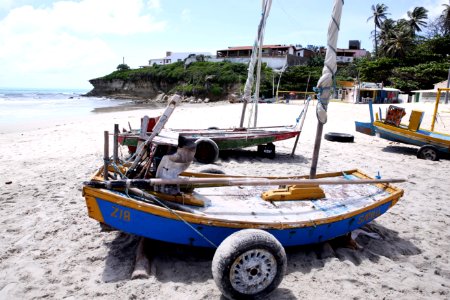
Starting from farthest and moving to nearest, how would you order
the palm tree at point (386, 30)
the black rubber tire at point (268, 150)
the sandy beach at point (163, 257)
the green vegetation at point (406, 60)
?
the palm tree at point (386, 30) < the green vegetation at point (406, 60) < the black rubber tire at point (268, 150) < the sandy beach at point (163, 257)

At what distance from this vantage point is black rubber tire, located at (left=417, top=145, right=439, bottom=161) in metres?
11.4

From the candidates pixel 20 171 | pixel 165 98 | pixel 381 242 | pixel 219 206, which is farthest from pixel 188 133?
pixel 165 98

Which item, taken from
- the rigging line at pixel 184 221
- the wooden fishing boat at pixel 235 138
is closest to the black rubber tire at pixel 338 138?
the wooden fishing boat at pixel 235 138

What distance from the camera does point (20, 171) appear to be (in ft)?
28.3

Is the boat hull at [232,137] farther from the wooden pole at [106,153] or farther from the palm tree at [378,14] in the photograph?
the palm tree at [378,14]

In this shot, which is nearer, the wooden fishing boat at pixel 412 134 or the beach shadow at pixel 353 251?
the beach shadow at pixel 353 251

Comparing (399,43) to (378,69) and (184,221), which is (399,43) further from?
(184,221)

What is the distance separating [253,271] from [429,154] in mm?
10079

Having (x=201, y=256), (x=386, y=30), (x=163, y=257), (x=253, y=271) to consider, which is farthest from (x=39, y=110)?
(x=386, y=30)

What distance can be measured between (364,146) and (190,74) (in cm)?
5243

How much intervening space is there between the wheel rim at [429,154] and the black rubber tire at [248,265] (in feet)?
32.1

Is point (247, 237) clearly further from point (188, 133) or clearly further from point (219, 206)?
point (188, 133)

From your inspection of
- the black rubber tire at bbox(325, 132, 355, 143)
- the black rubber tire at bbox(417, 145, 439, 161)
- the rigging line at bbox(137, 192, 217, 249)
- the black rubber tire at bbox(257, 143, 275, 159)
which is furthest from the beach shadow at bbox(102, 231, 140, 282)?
the black rubber tire at bbox(325, 132, 355, 143)

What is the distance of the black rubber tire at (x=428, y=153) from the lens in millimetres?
11352
